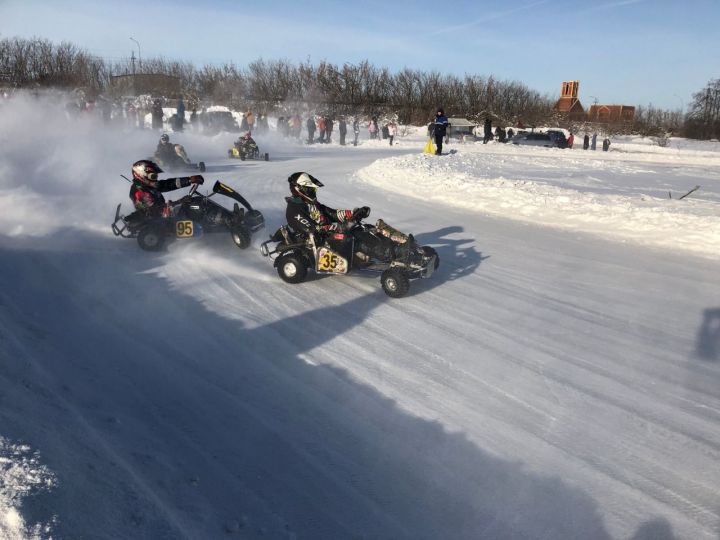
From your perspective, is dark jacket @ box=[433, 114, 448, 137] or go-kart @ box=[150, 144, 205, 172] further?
dark jacket @ box=[433, 114, 448, 137]

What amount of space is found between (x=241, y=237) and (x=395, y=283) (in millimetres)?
3463

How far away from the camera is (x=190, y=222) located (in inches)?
355

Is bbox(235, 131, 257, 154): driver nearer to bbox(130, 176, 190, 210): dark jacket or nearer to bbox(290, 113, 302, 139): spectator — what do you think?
bbox(290, 113, 302, 139): spectator

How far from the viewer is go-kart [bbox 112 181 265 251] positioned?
8914mm

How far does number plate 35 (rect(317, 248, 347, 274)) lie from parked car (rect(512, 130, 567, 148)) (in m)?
31.2

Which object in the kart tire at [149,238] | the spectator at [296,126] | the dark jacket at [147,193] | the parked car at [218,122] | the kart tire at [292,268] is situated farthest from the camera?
the spectator at [296,126]

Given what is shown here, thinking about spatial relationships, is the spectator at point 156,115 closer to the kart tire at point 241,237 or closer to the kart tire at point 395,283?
the kart tire at point 241,237

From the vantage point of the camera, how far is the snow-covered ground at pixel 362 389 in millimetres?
3158

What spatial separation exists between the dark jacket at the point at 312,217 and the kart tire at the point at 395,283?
3.24 feet

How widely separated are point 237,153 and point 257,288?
1663cm

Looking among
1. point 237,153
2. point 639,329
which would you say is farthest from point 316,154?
point 639,329

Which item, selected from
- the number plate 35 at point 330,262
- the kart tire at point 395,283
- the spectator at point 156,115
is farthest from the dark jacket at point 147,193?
the spectator at point 156,115

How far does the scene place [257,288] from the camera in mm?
7320

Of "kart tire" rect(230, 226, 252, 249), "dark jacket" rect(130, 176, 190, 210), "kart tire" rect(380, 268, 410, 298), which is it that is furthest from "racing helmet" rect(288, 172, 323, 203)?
"dark jacket" rect(130, 176, 190, 210)
